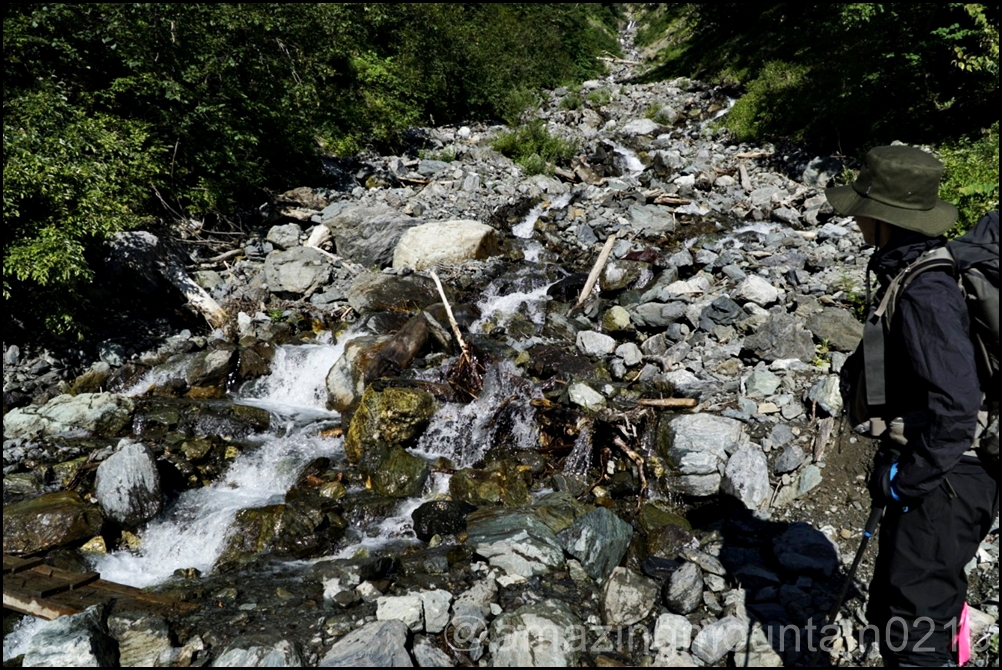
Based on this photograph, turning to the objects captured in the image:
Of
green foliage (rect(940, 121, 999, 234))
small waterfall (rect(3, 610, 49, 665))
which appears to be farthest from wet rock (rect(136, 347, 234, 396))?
green foliage (rect(940, 121, 999, 234))

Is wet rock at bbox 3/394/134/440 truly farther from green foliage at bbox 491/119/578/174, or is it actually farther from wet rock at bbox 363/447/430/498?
green foliage at bbox 491/119/578/174

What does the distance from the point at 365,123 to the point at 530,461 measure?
13.6 m

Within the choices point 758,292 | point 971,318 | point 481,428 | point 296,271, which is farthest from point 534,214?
point 971,318

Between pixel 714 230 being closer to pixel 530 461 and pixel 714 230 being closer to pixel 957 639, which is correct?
pixel 530 461

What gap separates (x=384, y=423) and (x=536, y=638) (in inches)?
148

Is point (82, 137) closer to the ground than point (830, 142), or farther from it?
farther from it

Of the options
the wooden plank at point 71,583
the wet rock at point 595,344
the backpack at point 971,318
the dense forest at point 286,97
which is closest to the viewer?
the backpack at point 971,318

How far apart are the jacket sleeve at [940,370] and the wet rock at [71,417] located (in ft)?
28.8

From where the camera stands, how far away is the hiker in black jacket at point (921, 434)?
247cm

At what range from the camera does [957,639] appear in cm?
287

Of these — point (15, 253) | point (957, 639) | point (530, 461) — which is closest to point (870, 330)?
point (957, 639)

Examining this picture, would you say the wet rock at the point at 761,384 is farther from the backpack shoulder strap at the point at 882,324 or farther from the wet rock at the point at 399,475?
the backpack shoulder strap at the point at 882,324

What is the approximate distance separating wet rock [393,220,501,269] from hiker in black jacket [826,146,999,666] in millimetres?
9541

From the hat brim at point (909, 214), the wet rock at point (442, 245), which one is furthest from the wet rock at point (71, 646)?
the wet rock at point (442, 245)
